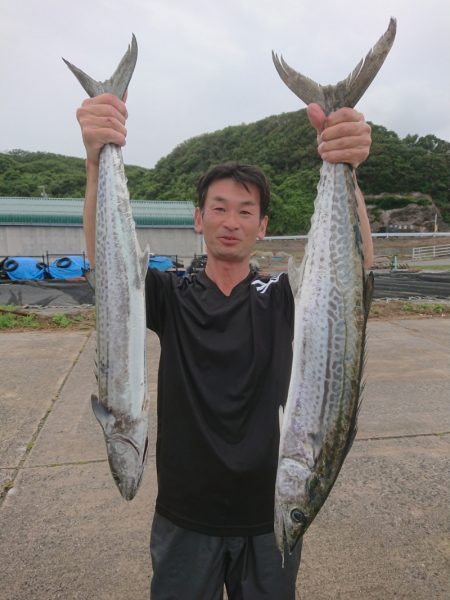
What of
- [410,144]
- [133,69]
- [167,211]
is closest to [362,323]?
[133,69]

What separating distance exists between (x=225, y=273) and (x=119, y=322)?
50 centimetres

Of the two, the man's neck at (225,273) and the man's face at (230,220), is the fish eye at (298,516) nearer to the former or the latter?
the man's neck at (225,273)

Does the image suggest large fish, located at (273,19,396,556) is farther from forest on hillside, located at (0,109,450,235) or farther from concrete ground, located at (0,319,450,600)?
forest on hillside, located at (0,109,450,235)

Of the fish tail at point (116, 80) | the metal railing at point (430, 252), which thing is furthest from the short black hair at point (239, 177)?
the metal railing at point (430, 252)

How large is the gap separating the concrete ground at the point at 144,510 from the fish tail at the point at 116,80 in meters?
2.43

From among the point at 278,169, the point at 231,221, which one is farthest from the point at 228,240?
the point at 278,169

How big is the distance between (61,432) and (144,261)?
296 cm

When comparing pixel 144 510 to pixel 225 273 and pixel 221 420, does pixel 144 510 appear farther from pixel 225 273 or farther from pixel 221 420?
pixel 225 273

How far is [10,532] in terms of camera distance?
2.82 metres

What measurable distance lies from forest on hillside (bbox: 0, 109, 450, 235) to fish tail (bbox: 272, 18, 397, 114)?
46.4 meters

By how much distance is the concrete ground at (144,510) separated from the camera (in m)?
2.45

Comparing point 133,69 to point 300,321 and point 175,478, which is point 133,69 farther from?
point 175,478

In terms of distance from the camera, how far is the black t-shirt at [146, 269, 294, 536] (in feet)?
5.82

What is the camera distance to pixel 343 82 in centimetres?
160
